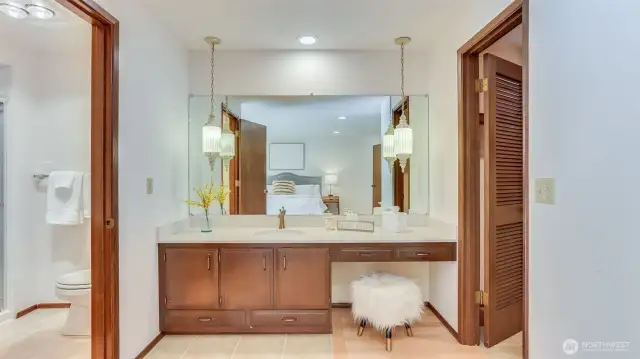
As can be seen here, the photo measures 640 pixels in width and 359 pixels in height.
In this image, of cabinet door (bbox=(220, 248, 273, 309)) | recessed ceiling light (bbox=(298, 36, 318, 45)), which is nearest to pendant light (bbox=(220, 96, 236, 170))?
recessed ceiling light (bbox=(298, 36, 318, 45))

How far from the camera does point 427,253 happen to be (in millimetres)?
2623

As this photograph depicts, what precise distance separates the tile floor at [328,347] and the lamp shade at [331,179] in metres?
1.26

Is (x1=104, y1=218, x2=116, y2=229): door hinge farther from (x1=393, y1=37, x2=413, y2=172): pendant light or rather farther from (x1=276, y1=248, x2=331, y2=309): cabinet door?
(x1=393, y1=37, x2=413, y2=172): pendant light

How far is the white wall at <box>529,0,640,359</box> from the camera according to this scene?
1.17 meters

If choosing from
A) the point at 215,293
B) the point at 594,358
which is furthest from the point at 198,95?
the point at 594,358

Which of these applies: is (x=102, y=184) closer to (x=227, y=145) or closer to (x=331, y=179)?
(x=227, y=145)

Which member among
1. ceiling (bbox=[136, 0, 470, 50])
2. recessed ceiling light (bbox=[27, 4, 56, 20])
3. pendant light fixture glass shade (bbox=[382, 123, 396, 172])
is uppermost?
ceiling (bbox=[136, 0, 470, 50])

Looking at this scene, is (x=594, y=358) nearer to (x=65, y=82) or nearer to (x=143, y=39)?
(x=143, y=39)

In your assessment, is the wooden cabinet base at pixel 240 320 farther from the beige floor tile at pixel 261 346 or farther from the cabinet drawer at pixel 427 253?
the cabinet drawer at pixel 427 253

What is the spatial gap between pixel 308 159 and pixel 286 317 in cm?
136

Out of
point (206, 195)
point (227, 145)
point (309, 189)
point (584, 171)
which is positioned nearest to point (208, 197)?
point (206, 195)

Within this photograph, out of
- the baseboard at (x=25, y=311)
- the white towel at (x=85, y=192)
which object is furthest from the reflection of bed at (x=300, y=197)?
the baseboard at (x=25, y=311)

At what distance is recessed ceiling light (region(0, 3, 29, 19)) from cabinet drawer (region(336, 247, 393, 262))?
106 inches

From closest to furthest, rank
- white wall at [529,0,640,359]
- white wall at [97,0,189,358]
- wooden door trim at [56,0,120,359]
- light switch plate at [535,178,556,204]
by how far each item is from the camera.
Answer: white wall at [529,0,640,359] → light switch plate at [535,178,556,204] → wooden door trim at [56,0,120,359] → white wall at [97,0,189,358]
